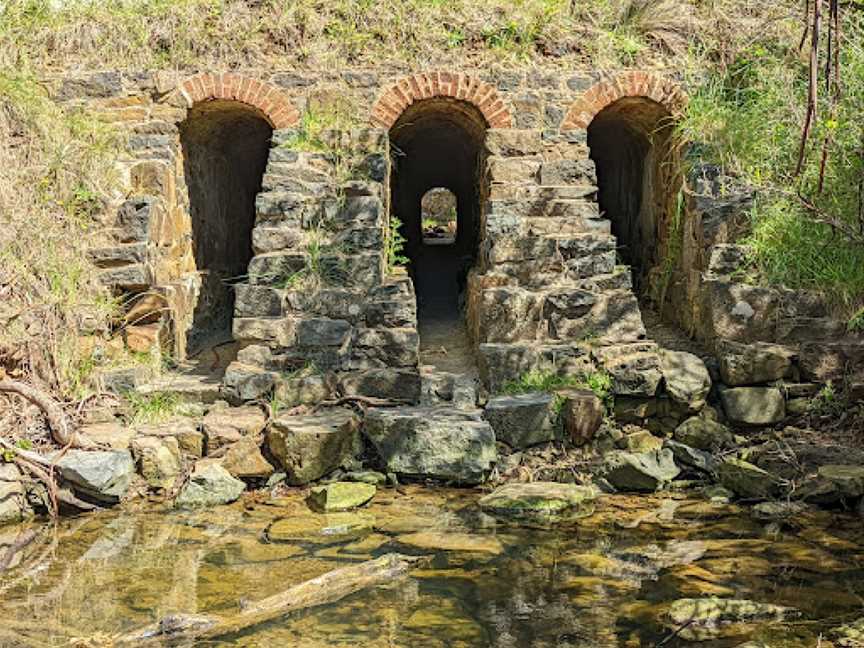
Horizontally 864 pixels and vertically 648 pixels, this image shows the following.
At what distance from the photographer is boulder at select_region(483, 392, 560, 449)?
5941mm

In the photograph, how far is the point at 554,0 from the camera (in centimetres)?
789

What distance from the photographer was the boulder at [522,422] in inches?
234

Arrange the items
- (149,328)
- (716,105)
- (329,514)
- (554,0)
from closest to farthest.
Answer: (329,514) < (149,328) < (716,105) < (554,0)

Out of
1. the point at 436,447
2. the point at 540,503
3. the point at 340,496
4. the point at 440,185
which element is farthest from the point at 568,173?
the point at 440,185

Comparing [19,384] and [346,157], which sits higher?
[346,157]

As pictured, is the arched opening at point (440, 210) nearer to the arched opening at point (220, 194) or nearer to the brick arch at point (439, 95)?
the arched opening at point (220, 194)

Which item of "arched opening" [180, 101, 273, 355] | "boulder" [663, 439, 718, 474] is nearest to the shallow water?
"boulder" [663, 439, 718, 474]

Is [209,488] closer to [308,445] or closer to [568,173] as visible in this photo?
[308,445]

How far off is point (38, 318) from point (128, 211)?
3.91 ft

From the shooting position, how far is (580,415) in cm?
600

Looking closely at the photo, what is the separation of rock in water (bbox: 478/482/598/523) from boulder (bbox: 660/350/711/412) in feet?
4.02

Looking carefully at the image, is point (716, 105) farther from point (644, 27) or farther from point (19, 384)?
point (19, 384)

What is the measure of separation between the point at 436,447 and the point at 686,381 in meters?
1.99

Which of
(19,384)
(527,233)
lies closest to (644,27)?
(527,233)
